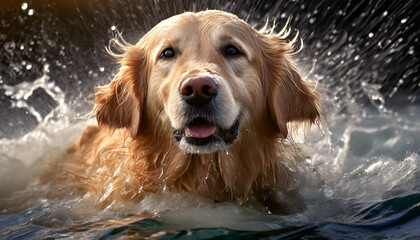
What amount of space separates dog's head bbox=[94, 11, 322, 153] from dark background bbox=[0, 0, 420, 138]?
2.54 m

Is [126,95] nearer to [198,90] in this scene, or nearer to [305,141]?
[198,90]

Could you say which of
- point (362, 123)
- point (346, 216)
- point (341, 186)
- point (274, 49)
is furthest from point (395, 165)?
point (362, 123)

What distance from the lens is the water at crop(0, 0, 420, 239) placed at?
3.03m

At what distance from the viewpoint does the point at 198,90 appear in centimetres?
296

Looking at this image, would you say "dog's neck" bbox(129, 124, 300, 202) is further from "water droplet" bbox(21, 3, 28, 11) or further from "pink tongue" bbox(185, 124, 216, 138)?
"water droplet" bbox(21, 3, 28, 11)

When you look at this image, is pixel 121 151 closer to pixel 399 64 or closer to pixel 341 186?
pixel 341 186

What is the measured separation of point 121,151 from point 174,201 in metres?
0.72

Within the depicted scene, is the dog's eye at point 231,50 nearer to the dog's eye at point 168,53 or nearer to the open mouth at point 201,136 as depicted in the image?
the dog's eye at point 168,53

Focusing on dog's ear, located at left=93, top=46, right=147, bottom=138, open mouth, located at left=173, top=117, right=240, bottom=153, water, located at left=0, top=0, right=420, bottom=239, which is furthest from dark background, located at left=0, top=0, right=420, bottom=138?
open mouth, located at left=173, top=117, right=240, bottom=153

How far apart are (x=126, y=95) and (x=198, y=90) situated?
0.98 m

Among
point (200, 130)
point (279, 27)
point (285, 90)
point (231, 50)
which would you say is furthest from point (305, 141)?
point (279, 27)

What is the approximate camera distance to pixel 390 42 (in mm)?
7230

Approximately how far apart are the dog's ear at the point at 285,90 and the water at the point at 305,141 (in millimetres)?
476

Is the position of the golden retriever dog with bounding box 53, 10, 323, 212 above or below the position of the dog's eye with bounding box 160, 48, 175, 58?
below
